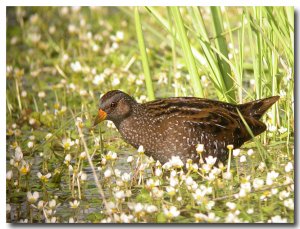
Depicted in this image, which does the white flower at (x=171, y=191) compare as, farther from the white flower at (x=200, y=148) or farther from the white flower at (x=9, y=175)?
the white flower at (x=9, y=175)

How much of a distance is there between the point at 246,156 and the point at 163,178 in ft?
1.65

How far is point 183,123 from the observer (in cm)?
523

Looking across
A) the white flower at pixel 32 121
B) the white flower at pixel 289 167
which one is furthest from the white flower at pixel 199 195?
the white flower at pixel 32 121

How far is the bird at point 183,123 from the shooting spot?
5.21 metres

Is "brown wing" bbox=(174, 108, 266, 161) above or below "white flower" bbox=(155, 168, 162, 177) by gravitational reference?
above

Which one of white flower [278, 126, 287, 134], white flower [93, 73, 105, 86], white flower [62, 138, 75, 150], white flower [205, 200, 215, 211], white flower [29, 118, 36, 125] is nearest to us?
white flower [205, 200, 215, 211]

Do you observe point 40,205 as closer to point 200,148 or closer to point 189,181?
point 189,181

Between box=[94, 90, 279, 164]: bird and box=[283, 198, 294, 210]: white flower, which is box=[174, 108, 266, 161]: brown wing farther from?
box=[283, 198, 294, 210]: white flower

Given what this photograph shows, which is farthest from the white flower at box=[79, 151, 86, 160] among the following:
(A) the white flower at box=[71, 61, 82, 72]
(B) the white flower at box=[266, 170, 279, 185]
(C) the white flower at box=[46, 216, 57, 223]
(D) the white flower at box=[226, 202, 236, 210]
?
(A) the white flower at box=[71, 61, 82, 72]

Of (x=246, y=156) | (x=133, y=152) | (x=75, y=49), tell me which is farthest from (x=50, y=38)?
(x=246, y=156)

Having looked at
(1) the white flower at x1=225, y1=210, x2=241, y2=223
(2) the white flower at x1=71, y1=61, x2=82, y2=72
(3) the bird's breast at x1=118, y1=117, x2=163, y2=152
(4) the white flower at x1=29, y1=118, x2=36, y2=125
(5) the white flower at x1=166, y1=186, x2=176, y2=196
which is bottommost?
(1) the white flower at x1=225, y1=210, x2=241, y2=223

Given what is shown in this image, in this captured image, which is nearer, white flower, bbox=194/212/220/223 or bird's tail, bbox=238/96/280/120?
white flower, bbox=194/212/220/223

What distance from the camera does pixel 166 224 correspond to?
4.90 meters

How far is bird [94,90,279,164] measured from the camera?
521 centimetres
